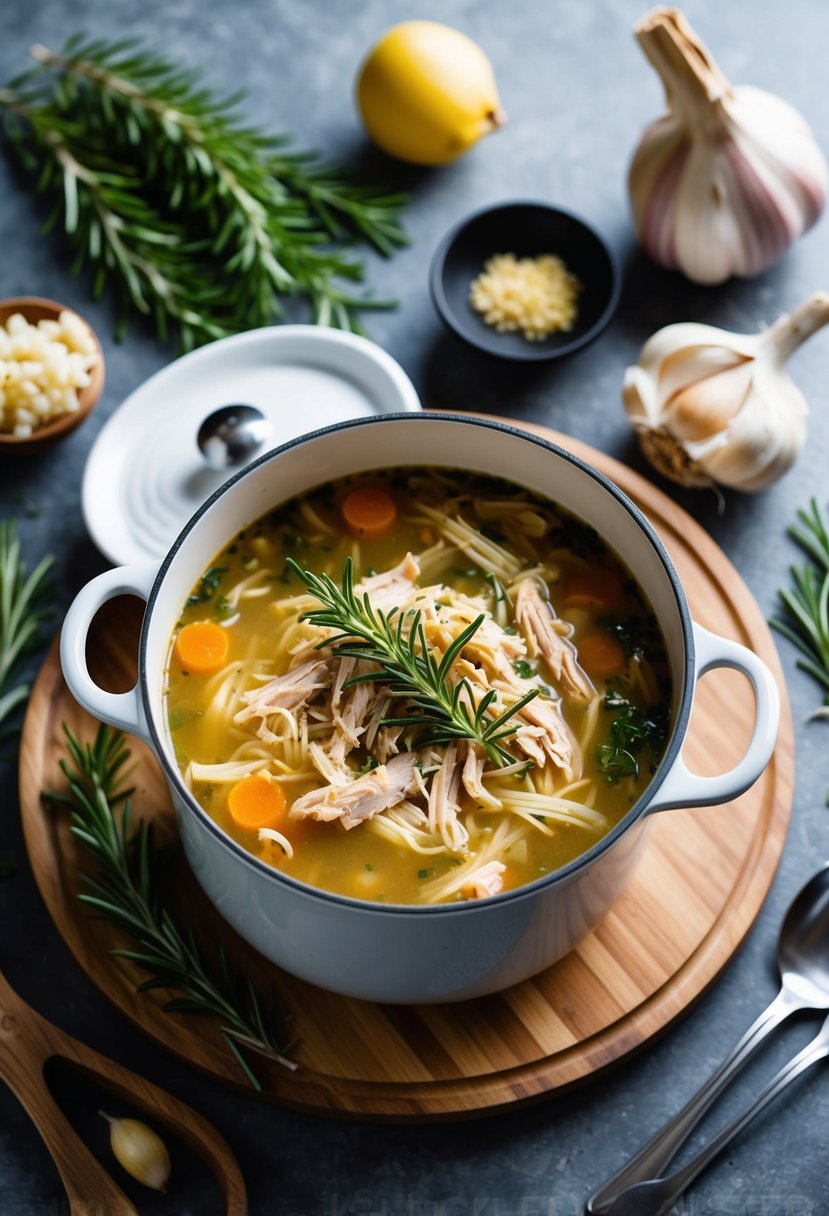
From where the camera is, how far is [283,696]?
9.68 ft

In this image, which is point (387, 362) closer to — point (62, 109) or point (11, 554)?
point (11, 554)

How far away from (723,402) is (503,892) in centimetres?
185

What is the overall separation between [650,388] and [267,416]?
1.19 metres

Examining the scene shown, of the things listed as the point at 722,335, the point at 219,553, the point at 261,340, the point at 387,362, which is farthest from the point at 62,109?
the point at 722,335

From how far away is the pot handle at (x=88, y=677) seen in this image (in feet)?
8.73

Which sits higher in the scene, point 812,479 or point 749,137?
point 749,137

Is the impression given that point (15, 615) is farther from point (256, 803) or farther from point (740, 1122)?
point (740, 1122)

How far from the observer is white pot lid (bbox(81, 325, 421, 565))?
12.1 feet

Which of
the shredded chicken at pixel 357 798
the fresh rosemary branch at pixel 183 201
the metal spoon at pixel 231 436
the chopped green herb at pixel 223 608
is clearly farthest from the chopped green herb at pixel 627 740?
the fresh rosemary branch at pixel 183 201

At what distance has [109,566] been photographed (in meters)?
3.78

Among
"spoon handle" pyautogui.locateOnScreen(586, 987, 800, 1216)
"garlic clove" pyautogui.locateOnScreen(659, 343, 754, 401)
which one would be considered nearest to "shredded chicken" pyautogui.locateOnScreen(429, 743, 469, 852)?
"spoon handle" pyautogui.locateOnScreen(586, 987, 800, 1216)

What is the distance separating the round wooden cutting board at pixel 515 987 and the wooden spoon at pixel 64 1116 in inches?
6.3

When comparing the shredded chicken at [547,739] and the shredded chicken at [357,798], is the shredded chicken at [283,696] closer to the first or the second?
the shredded chicken at [357,798]

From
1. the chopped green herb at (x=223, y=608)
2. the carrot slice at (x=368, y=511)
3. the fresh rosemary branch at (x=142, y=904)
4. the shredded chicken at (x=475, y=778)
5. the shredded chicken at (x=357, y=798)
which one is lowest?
the fresh rosemary branch at (x=142, y=904)
